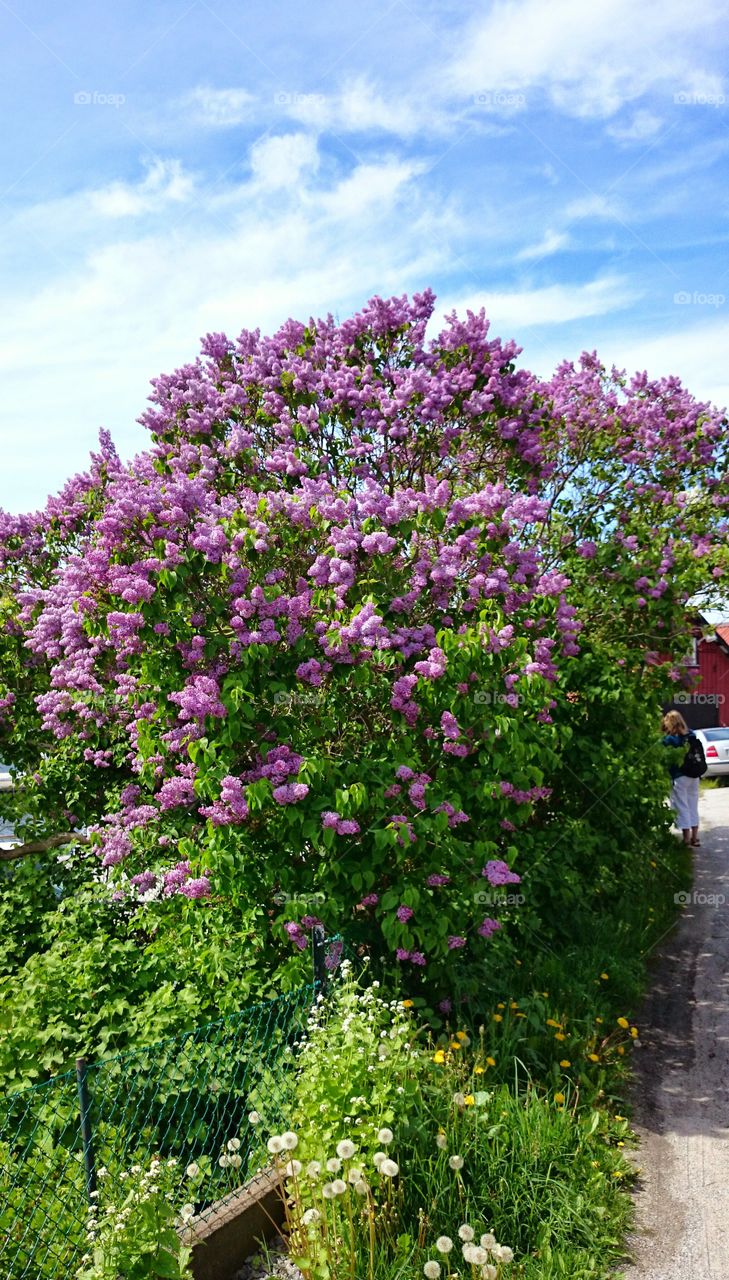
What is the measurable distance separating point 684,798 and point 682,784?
21 centimetres

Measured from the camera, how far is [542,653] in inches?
234

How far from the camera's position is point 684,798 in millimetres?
12156

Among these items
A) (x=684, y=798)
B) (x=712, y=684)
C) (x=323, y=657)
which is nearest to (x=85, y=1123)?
(x=323, y=657)

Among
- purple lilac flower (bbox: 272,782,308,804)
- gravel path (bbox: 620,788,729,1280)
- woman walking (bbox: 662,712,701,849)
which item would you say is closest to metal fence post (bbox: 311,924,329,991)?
purple lilac flower (bbox: 272,782,308,804)

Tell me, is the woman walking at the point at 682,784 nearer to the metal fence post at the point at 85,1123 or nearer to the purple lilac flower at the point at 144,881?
the purple lilac flower at the point at 144,881

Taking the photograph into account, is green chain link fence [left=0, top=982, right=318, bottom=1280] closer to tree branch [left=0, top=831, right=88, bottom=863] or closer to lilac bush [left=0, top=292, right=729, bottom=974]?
lilac bush [left=0, top=292, right=729, bottom=974]

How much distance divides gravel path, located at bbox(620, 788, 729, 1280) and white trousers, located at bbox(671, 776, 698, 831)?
2.84 m

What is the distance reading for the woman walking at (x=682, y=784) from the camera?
38.7ft

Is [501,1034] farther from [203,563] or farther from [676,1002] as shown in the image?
[203,563]

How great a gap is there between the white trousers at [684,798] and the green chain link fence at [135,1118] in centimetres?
847

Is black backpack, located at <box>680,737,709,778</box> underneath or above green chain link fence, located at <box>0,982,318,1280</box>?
underneath

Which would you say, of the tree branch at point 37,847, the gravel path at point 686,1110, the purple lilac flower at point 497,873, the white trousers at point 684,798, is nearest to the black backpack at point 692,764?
the white trousers at point 684,798

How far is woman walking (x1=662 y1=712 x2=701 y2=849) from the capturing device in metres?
11.8

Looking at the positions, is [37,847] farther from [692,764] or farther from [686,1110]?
[692,764]
